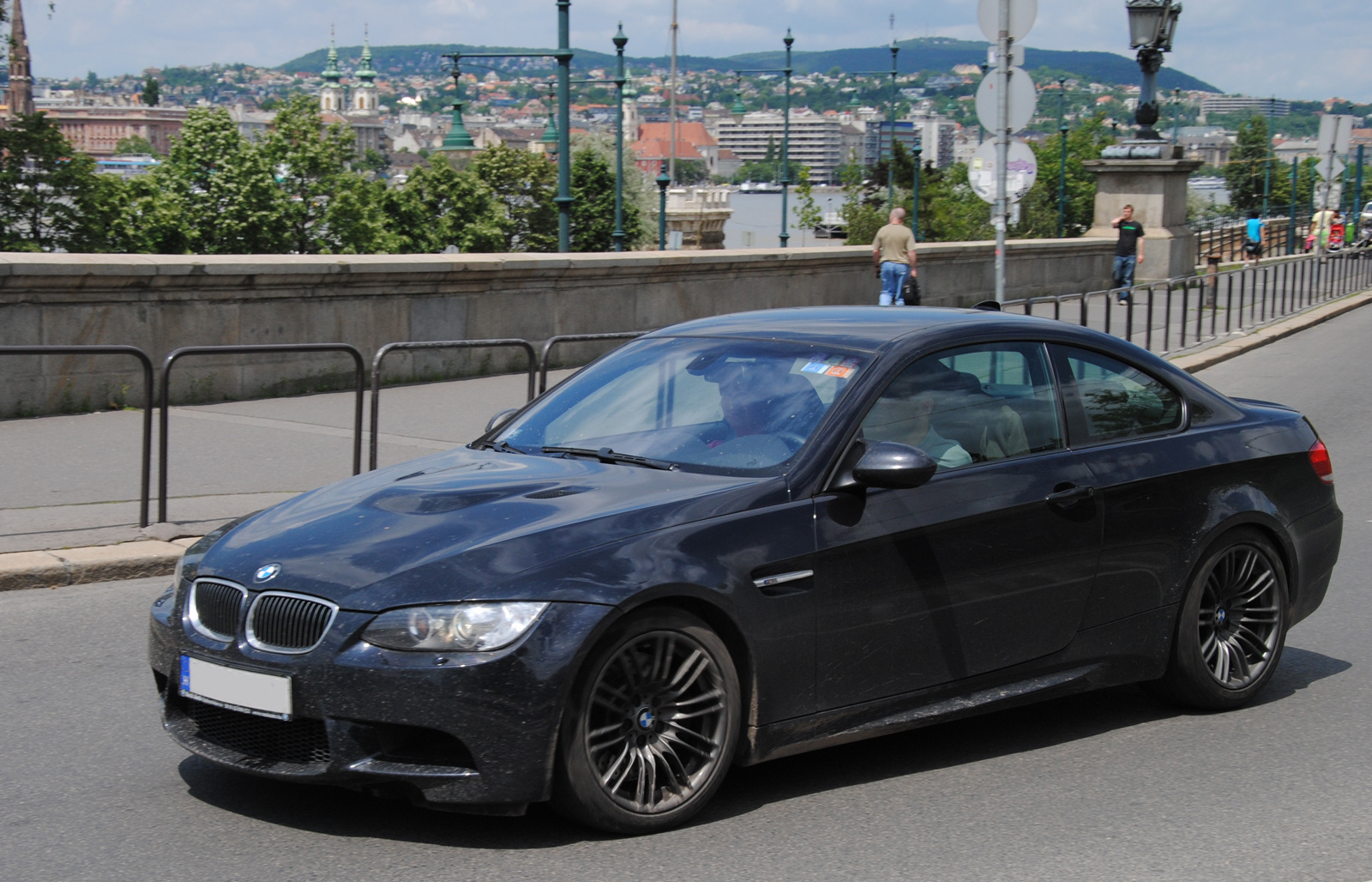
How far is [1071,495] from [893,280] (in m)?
15.4

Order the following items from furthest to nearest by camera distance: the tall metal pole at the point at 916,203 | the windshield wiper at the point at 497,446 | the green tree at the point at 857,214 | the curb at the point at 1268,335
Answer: the green tree at the point at 857,214, the tall metal pole at the point at 916,203, the curb at the point at 1268,335, the windshield wiper at the point at 497,446

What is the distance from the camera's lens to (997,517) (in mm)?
4891

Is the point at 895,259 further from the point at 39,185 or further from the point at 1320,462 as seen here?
the point at 39,185

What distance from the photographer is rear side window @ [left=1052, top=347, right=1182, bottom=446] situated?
5340mm

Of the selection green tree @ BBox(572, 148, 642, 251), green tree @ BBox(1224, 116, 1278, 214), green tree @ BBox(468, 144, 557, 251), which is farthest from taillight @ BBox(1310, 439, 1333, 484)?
green tree @ BBox(1224, 116, 1278, 214)

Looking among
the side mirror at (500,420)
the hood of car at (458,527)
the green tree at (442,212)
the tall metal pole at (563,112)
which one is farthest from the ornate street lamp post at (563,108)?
the green tree at (442,212)

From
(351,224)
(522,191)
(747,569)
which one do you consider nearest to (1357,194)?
(351,224)

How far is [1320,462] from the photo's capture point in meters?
5.99

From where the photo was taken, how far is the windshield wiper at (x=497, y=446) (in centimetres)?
525

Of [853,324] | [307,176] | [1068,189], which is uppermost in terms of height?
[1068,189]

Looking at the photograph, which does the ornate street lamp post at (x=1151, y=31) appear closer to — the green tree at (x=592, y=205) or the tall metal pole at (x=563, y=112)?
the tall metal pole at (x=563, y=112)

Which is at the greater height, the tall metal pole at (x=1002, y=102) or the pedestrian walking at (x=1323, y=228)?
the tall metal pole at (x=1002, y=102)

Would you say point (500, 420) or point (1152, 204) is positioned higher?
point (1152, 204)

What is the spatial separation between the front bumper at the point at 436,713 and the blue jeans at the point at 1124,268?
24.1 metres
